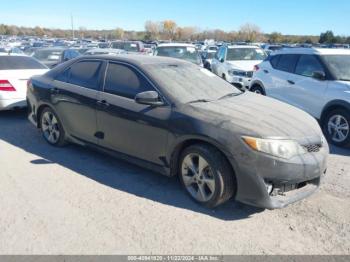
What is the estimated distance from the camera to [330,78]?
6453 millimetres

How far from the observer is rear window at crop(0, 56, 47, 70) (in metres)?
7.91

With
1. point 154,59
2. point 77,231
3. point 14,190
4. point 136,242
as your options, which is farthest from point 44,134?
point 136,242

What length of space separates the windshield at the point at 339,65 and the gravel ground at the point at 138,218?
88.6 inches

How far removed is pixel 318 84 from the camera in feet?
21.8

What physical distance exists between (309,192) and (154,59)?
2.60 metres

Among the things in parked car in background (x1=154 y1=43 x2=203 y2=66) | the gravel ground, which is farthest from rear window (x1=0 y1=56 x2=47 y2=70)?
parked car in background (x1=154 y1=43 x2=203 y2=66)

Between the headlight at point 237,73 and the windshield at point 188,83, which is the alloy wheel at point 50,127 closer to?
the windshield at point 188,83

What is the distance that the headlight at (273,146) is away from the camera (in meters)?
3.46

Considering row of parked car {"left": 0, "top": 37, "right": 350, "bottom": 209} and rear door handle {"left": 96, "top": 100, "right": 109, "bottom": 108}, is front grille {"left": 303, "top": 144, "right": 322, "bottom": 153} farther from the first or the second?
rear door handle {"left": 96, "top": 100, "right": 109, "bottom": 108}

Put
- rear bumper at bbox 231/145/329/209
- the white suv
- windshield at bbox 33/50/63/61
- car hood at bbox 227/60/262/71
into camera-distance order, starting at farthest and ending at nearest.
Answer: windshield at bbox 33/50/63/61, car hood at bbox 227/60/262/71, the white suv, rear bumper at bbox 231/145/329/209

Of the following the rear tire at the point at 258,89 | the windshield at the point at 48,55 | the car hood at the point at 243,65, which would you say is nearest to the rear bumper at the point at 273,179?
the rear tire at the point at 258,89

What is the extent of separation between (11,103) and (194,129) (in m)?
5.16

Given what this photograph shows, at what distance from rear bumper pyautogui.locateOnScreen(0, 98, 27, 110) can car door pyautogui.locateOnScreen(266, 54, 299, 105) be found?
5422 mm

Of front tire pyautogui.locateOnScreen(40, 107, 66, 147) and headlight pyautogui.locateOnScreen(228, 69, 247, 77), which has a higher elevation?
headlight pyautogui.locateOnScreen(228, 69, 247, 77)
